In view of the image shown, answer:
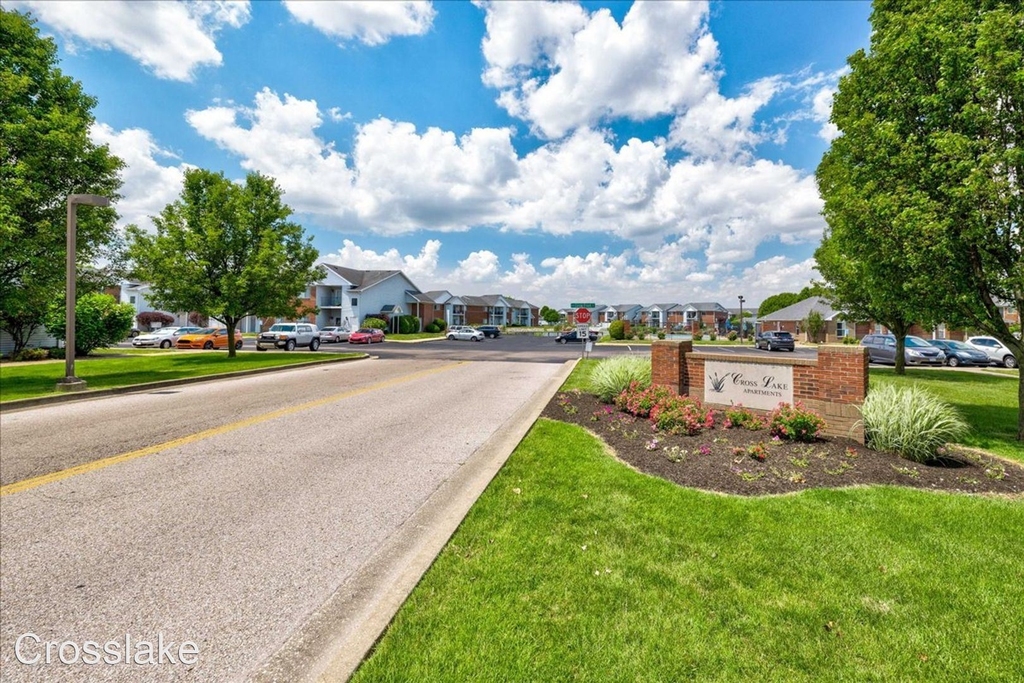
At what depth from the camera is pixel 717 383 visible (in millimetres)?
8406

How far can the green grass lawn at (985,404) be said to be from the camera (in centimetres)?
695

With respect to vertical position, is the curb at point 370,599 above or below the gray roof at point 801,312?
below

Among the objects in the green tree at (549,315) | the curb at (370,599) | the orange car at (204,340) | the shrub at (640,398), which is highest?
the green tree at (549,315)

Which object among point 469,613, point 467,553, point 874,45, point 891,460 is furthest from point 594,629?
point 874,45

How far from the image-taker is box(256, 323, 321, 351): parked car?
3038 centimetres

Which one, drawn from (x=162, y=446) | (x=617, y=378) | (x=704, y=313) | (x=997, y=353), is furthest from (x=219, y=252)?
(x=704, y=313)

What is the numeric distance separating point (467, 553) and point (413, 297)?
62.7 metres

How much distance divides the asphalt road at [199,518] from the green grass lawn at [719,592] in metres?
1.01

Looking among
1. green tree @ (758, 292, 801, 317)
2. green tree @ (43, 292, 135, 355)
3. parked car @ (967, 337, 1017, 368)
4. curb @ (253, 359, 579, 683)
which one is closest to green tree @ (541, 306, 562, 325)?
green tree @ (758, 292, 801, 317)

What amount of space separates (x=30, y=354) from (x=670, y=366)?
99.7ft

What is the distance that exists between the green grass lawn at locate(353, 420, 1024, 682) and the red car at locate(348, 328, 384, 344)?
37.4m

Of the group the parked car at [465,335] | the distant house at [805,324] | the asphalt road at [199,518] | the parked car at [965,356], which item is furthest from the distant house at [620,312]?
the asphalt road at [199,518]

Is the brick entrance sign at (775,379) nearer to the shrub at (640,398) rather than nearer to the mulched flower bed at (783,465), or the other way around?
the shrub at (640,398)

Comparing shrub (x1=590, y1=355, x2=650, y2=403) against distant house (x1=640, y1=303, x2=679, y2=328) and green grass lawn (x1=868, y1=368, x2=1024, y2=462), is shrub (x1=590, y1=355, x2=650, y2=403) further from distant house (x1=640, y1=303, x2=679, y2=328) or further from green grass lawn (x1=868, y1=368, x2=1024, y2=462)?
distant house (x1=640, y1=303, x2=679, y2=328)
